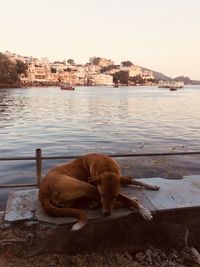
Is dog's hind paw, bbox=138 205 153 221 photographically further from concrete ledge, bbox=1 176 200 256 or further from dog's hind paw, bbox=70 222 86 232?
dog's hind paw, bbox=70 222 86 232

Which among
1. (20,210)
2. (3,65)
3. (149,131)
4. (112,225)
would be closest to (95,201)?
(112,225)

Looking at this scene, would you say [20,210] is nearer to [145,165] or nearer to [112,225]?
[112,225]

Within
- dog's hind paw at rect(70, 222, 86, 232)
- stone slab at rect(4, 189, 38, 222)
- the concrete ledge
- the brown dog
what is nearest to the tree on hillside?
stone slab at rect(4, 189, 38, 222)

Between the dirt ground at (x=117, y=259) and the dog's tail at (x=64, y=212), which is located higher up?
the dog's tail at (x=64, y=212)

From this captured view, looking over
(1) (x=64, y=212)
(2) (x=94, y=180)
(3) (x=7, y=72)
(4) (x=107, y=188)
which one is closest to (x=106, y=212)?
(4) (x=107, y=188)

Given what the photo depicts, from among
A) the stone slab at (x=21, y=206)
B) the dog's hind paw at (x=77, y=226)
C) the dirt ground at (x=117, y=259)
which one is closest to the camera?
the dog's hind paw at (x=77, y=226)

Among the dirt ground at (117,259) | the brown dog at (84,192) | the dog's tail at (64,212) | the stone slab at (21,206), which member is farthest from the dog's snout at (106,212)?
the stone slab at (21,206)

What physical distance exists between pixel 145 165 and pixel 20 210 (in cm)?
1529

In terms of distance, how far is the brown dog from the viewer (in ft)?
17.1

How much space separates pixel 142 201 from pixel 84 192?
1.12 metres

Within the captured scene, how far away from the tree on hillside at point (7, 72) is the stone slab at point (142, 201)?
162 metres

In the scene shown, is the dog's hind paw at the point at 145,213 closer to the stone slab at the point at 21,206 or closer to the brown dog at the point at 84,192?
the brown dog at the point at 84,192

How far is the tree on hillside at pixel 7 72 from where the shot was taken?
163m

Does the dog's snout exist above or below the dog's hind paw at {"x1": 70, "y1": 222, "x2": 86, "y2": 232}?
above
